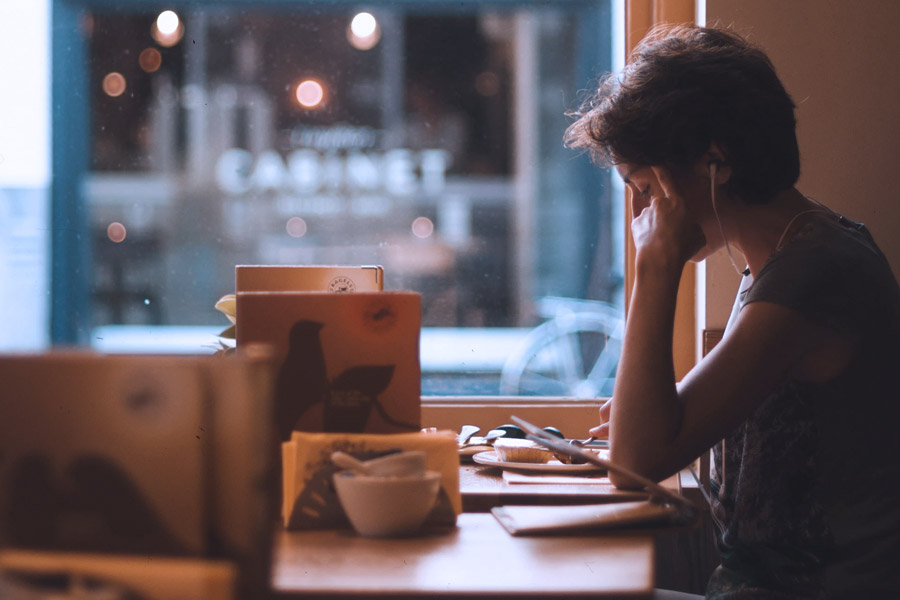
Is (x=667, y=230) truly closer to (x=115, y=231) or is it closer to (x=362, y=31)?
(x=362, y=31)

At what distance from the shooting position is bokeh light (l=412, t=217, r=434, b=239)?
93.7 inches

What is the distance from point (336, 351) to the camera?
104 cm

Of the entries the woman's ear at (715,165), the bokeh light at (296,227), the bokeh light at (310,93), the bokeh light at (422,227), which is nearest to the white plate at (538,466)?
the woman's ear at (715,165)

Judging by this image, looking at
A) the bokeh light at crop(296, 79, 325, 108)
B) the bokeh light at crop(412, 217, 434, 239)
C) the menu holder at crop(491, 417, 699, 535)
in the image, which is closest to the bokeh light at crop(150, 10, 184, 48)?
the bokeh light at crop(296, 79, 325, 108)

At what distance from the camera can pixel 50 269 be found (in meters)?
2.26

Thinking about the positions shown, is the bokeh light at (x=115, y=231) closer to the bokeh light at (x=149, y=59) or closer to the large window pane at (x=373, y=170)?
the large window pane at (x=373, y=170)

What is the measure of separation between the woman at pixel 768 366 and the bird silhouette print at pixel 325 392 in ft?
1.24

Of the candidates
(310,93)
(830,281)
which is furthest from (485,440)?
(310,93)

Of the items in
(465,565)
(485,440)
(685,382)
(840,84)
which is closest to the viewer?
(465,565)

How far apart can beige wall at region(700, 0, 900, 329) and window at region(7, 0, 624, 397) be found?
50 cm

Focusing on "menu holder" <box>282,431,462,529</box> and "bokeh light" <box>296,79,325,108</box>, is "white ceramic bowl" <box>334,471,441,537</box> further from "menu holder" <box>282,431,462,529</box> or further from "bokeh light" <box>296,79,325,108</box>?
"bokeh light" <box>296,79,325,108</box>

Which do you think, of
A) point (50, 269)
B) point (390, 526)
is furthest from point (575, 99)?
point (390, 526)

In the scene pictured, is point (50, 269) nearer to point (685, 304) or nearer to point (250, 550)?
point (685, 304)

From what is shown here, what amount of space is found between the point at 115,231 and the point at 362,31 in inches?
34.6
